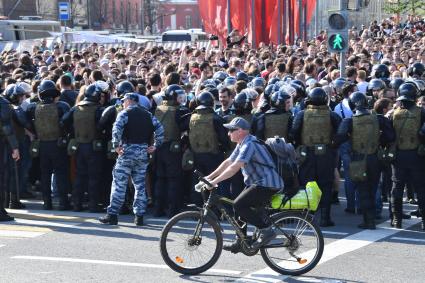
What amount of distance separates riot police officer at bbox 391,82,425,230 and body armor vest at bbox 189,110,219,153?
2.37 meters

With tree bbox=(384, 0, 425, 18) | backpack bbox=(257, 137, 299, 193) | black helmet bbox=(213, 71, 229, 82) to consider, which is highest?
tree bbox=(384, 0, 425, 18)

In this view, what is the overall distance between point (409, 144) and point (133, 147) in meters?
3.50

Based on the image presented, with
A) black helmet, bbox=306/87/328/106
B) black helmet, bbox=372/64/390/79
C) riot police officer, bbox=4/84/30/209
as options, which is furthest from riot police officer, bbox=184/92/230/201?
black helmet, bbox=372/64/390/79

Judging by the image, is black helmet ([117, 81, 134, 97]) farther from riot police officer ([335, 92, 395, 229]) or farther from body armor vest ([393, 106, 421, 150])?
body armor vest ([393, 106, 421, 150])

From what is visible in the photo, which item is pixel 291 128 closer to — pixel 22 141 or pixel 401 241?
pixel 401 241

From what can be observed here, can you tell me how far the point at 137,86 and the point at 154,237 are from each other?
11.9 ft

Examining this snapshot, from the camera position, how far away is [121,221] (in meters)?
13.0

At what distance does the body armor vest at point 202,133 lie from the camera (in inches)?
500

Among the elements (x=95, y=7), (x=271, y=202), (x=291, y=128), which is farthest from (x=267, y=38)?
(x=95, y=7)

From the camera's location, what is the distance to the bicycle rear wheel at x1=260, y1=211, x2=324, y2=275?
377 inches

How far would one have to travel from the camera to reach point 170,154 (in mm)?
13266

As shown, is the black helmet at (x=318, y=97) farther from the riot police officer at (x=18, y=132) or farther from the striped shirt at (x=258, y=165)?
the riot police officer at (x=18, y=132)

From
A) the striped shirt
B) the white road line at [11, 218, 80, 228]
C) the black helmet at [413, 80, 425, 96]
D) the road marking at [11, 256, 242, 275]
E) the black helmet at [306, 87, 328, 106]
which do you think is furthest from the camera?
the black helmet at [413, 80, 425, 96]

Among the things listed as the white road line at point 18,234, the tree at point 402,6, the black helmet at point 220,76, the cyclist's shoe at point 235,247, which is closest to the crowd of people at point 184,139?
the white road line at point 18,234
